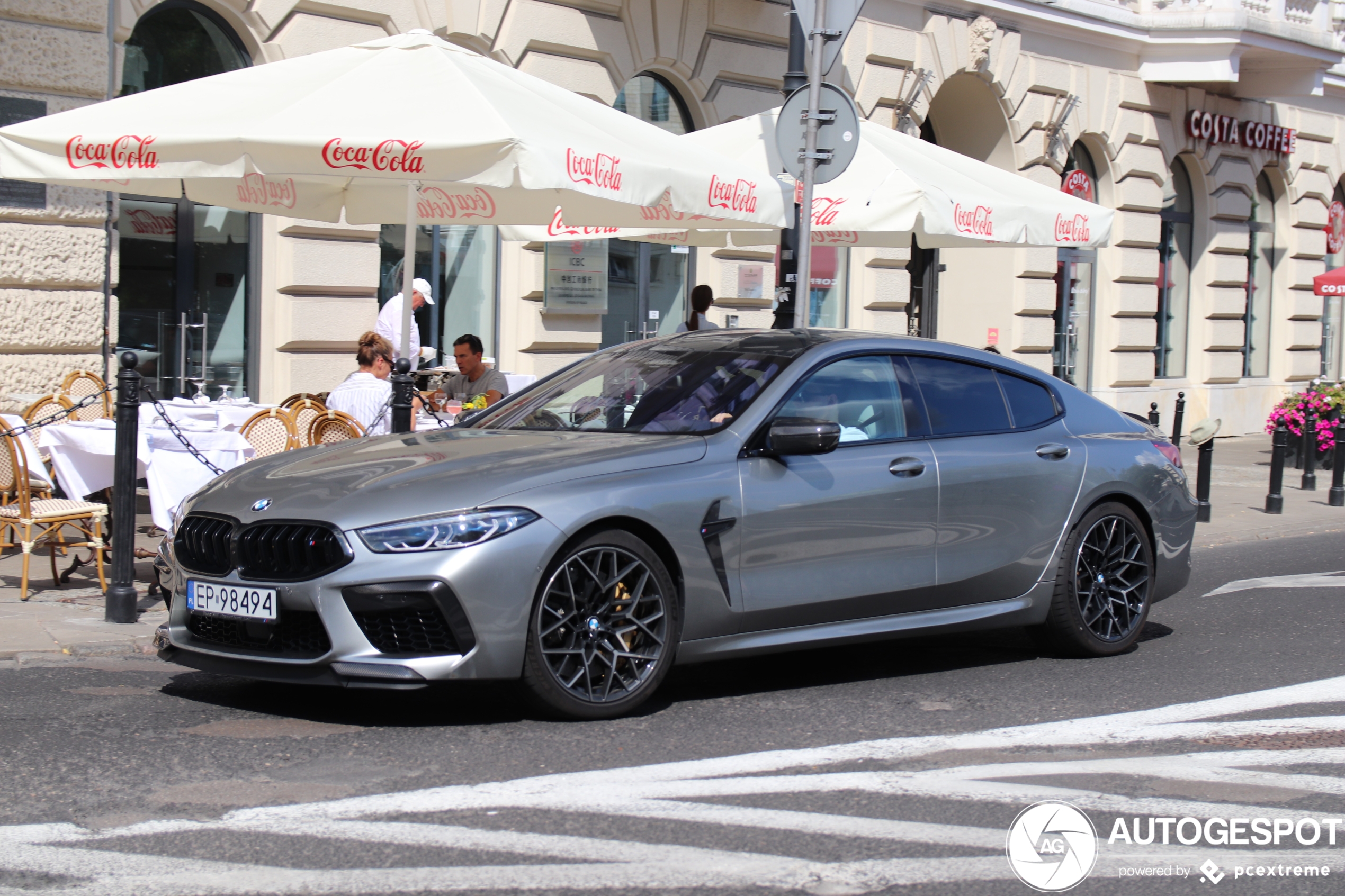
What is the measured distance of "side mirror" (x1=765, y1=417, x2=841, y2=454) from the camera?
235 inches

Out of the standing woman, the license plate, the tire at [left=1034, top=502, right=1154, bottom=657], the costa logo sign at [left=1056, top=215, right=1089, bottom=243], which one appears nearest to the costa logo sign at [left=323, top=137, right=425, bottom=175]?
the license plate

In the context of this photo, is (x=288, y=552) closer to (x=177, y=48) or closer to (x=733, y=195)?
(x=733, y=195)

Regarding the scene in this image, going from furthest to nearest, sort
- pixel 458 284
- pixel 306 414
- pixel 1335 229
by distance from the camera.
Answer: pixel 1335 229 < pixel 458 284 < pixel 306 414

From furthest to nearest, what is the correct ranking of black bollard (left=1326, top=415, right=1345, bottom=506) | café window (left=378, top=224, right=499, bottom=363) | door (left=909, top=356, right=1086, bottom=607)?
black bollard (left=1326, top=415, right=1345, bottom=506), café window (left=378, top=224, right=499, bottom=363), door (left=909, top=356, right=1086, bottom=607)

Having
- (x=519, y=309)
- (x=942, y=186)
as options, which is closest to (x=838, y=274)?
(x=519, y=309)

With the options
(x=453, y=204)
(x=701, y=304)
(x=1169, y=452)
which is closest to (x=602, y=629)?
(x=1169, y=452)

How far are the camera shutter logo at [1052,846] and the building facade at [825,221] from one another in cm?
504

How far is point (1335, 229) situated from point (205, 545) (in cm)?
2681

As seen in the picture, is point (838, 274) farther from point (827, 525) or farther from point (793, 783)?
point (793, 783)

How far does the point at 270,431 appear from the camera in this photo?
9414 millimetres

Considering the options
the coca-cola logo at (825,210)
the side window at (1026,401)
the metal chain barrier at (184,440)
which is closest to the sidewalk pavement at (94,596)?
the metal chain barrier at (184,440)

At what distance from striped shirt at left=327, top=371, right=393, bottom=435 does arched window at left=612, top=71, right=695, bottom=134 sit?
733 cm

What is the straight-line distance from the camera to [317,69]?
858cm

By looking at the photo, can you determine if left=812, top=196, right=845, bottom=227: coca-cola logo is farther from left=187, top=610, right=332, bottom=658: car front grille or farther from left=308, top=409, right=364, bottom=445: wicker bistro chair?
left=187, top=610, right=332, bottom=658: car front grille
